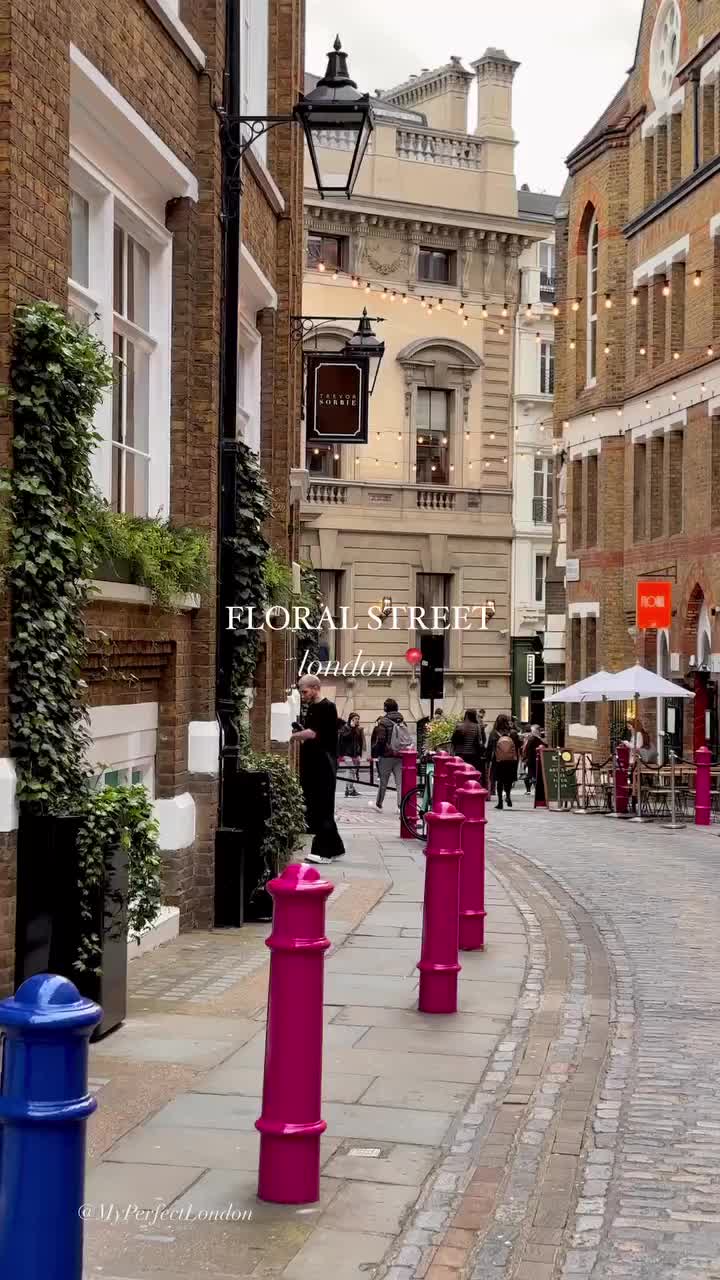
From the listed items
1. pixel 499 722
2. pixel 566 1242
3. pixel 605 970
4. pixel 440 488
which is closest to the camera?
→ pixel 566 1242

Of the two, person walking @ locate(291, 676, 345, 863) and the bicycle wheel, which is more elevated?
person walking @ locate(291, 676, 345, 863)

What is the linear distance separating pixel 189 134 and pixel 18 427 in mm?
4742

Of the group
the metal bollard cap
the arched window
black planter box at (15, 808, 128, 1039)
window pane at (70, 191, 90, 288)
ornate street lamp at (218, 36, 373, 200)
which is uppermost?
the arched window

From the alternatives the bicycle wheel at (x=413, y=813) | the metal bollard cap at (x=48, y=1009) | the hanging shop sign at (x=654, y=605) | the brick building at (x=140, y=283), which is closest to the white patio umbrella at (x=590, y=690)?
the hanging shop sign at (x=654, y=605)

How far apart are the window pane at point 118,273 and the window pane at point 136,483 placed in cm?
97

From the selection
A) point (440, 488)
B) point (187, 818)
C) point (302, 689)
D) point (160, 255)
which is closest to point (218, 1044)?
point (187, 818)

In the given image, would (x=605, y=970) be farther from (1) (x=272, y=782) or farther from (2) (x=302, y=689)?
(2) (x=302, y=689)

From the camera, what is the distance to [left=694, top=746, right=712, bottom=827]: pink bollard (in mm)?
26609

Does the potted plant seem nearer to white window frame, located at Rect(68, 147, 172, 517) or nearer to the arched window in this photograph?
white window frame, located at Rect(68, 147, 172, 517)

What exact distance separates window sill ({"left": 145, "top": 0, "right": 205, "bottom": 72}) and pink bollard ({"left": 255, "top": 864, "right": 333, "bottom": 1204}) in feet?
22.8

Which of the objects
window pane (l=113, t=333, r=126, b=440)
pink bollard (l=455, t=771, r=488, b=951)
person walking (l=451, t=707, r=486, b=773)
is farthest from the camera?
person walking (l=451, t=707, r=486, b=773)

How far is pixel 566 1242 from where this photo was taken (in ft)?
18.5

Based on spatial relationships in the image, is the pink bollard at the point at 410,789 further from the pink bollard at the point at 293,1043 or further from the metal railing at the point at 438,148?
the metal railing at the point at 438,148

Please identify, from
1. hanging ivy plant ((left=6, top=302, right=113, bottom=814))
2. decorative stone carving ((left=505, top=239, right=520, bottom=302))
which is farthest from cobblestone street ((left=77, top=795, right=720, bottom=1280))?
decorative stone carving ((left=505, top=239, right=520, bottom=302))
